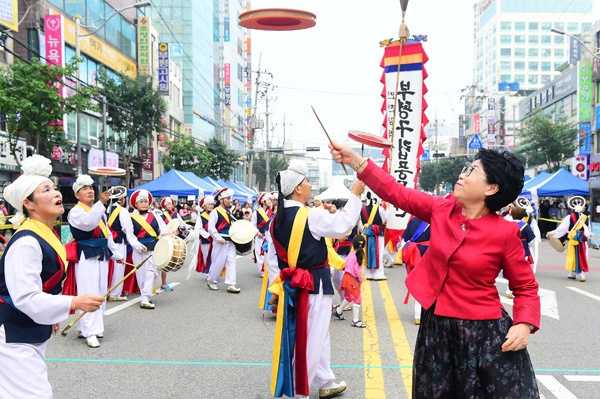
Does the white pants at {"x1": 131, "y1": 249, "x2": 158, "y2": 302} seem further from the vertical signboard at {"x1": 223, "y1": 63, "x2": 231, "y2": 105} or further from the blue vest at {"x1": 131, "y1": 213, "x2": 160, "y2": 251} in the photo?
the vertical signboard at {"x1": 223, "y1": 63, "x2": 231, "y2": 105}

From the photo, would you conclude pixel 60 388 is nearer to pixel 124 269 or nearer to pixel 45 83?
pixel 124 269

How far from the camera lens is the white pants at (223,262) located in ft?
34.9

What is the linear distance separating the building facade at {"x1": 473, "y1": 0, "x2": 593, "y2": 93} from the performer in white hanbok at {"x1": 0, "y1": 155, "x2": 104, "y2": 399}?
388ft

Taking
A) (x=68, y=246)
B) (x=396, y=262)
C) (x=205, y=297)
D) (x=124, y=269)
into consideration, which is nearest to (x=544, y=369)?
(x=68, y=246)

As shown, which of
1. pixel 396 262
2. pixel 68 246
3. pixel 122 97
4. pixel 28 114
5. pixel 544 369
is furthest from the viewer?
pixel 122 97

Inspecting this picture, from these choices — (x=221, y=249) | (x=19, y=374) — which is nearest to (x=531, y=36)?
(x=221, y=249)

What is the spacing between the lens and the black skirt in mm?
2689

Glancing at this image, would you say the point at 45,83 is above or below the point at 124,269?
above

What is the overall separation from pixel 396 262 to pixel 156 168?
94.5 feet

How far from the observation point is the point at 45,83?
632 inches

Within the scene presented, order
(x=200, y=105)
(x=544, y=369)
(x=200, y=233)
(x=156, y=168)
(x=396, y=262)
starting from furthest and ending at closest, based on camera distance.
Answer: (x=200, y=105), (x=156, y=168), (x=396, y=262), (x=200, y=233), (x=544, y=369)

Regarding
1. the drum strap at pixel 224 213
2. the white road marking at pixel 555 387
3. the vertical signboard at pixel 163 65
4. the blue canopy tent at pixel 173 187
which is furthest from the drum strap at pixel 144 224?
the vertical signboard at pixel 163 65

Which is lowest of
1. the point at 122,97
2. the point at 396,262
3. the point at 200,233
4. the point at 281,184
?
the point at 396,262

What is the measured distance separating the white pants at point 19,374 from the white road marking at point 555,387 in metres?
3.81
